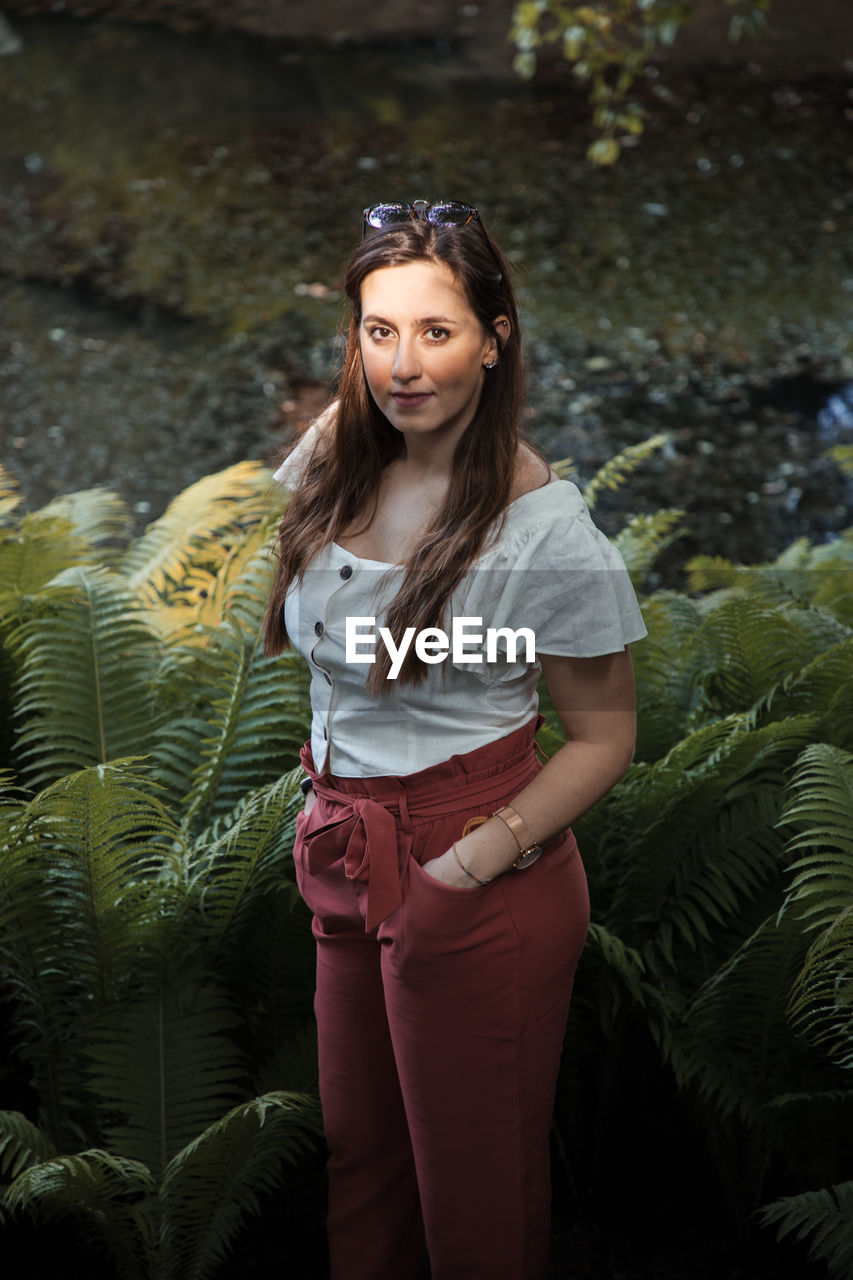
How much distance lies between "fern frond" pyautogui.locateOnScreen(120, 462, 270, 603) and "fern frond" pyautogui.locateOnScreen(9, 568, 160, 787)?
0.81 m

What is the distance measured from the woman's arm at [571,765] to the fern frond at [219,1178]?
70 cm

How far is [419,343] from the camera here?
5.45ft

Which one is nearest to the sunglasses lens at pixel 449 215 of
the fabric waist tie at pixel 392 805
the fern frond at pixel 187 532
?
the fabric waist tie at pixel 392 805

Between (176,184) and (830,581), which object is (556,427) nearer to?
(830,581)

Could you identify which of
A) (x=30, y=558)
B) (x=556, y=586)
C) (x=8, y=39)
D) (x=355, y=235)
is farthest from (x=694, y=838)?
(x=8, y=39)

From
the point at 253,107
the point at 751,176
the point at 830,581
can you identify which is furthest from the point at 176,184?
the point at 830,581

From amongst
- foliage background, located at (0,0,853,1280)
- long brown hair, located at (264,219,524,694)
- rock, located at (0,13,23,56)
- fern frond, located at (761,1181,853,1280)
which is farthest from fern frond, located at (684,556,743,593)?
rock, located at (0,13,23,56)

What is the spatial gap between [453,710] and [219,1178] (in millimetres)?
1105

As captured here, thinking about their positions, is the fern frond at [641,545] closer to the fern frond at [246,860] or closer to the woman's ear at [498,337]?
the fern frond at [246,860]

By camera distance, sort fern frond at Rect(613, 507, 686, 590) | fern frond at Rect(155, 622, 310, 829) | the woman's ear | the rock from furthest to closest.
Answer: the rock
fern frond at Rect(613, 507, 686, 590)
fern frond at Rect(155, 622, 310, 829)
the woman's ear

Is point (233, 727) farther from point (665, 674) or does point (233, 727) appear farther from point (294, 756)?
point (665, 674)

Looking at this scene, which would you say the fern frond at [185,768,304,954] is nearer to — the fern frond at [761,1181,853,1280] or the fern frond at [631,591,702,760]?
the fern frond at [631,591,702,760]

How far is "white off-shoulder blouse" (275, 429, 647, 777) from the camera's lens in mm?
1638

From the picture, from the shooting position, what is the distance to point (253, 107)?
10.8 metres
